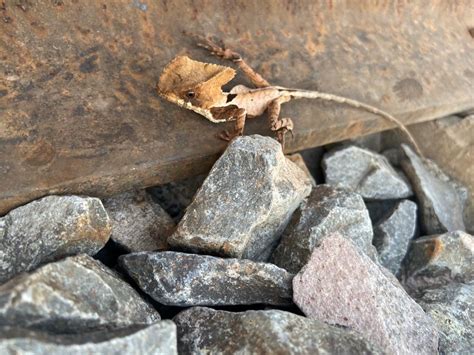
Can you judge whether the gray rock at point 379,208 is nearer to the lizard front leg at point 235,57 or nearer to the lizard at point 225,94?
the lizard at point 225,94

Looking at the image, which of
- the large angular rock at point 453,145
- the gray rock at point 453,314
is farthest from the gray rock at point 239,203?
the large angular rock at point 453,145

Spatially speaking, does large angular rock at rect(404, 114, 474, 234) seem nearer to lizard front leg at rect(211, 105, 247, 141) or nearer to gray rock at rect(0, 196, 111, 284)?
lizard front leg at rect(211, 105, 247, 141)

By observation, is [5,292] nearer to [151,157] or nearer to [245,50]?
[151,157]

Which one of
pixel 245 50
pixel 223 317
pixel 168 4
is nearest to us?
pixel 223 317

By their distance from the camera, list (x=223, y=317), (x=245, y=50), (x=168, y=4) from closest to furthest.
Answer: (x=223, y=317), (x=168, y=4), (x=245, y=50)

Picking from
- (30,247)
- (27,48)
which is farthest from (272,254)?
(27,48)

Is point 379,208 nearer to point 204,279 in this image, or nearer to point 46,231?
point 204,279

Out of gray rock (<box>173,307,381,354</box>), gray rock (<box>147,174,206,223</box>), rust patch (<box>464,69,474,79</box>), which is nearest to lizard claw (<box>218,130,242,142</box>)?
gray rock (<box>147,174,206,223</box>)

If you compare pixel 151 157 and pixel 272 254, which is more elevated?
pixel 151 157
